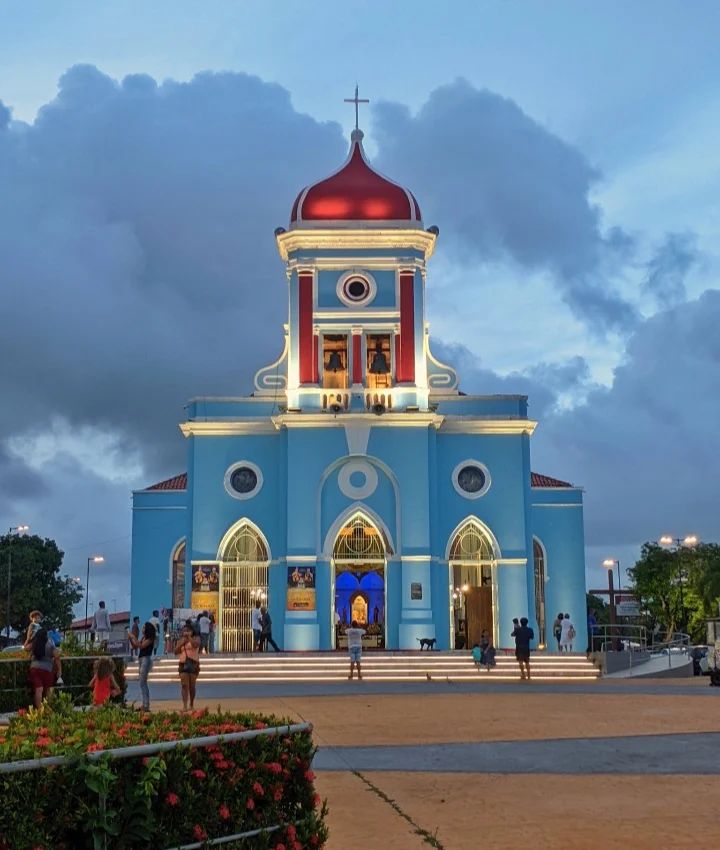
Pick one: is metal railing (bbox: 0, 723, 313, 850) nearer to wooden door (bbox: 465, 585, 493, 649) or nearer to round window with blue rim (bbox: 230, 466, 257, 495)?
wooden door (bbox: 465, 585, 493, 649)

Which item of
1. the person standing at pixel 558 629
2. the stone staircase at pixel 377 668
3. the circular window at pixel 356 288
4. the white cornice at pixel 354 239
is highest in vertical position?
the white cornice at pixel 354 239

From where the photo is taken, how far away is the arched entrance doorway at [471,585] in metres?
37.5

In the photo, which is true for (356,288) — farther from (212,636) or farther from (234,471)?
(212,636)

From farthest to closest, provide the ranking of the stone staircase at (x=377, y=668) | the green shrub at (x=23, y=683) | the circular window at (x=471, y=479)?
the circular window at (x=471, y=479) < the stone staircase at (x=377, y=668) < the green shrub at (x=23, y=683)

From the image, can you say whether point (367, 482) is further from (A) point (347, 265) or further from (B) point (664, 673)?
(B) point (664, 673)

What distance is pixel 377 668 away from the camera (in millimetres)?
31875

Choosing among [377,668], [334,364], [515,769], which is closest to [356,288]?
[334,364]

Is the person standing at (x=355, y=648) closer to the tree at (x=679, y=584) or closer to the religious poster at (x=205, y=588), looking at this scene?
the religious poster at (x=205, y=588)

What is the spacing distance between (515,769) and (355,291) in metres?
28.1

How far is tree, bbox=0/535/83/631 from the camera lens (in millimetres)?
60650

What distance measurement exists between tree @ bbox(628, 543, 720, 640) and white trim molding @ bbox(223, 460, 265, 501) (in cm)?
2710

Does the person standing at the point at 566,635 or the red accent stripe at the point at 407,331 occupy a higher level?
the red accent stripe at the point at 407,331

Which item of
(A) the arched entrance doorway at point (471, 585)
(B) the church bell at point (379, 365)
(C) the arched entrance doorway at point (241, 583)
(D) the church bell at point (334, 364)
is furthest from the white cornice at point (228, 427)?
(A) the arched entrance doorway at point (471, 585)

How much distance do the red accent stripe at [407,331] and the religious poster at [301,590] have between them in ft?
23.9
